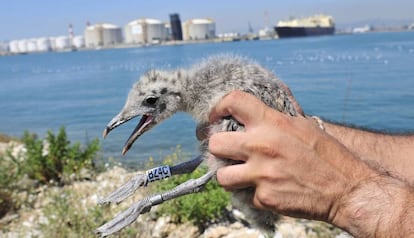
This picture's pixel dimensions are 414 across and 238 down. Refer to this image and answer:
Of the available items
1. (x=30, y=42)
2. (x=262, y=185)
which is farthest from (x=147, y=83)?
(x=30, y=42)

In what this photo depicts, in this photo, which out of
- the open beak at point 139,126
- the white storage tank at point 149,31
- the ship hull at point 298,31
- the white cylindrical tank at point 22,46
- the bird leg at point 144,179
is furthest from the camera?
the white cylindrical tank at point 22,46

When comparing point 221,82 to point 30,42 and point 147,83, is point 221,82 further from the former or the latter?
point 30,42

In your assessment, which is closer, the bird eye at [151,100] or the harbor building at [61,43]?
the bird eye at [151,100]

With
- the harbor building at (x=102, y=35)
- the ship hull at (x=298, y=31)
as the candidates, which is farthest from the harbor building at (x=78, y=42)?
the ship hull at (x=298, y=31)

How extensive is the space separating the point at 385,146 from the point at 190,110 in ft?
4.23

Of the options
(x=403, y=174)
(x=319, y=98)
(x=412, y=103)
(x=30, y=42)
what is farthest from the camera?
(x=30, y=42)

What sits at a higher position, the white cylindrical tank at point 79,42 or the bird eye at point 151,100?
the bird eye at point 151,100

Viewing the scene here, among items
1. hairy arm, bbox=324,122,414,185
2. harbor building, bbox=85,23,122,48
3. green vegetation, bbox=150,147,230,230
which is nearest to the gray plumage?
hairy arm, bbox=324,122,414,185

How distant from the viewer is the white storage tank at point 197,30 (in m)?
122

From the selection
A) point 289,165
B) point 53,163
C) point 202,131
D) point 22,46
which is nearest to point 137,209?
point 202,131

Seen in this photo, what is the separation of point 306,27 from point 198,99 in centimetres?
11331

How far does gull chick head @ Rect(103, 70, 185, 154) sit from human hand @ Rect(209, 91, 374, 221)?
0.68m

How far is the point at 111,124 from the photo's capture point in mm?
2686

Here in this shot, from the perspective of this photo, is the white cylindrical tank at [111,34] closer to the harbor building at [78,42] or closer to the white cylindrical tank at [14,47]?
the harbor building at [78,42]
